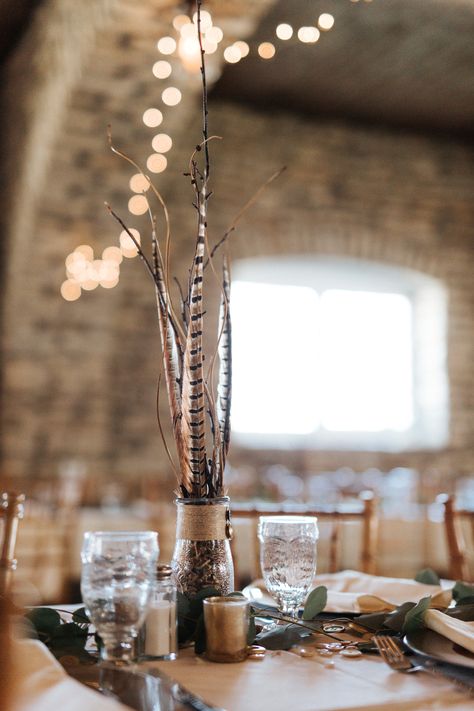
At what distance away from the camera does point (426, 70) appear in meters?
5.77

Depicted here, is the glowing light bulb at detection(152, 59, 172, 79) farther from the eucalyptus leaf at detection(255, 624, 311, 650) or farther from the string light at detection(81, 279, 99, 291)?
the eucalyptus leaf at detection(255, 624, 311, 650)

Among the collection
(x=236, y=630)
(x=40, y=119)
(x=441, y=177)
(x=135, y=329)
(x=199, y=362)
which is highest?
(x=441, y=177)

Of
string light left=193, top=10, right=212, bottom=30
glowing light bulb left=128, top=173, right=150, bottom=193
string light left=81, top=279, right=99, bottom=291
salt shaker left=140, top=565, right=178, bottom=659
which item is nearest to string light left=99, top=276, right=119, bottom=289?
string light left=81, top=279, right=99, bottom=291

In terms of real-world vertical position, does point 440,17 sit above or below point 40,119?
above

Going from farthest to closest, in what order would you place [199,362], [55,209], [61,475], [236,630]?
[61,475]
[55,209]
[199,362]
[236,630]

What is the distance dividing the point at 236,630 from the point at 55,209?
172 inches

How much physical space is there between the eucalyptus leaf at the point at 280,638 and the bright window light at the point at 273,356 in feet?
18.2

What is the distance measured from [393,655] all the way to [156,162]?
450 centimetres

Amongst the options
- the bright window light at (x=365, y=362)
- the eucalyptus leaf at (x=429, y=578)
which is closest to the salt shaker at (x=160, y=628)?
the eucalyptus leaf at (x=429, y=578)

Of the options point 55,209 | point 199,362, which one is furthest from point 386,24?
point 199,362

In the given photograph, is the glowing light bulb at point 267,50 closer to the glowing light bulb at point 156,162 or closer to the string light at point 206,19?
the glowing light bulb at point 156,162

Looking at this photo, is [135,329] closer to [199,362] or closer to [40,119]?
[40,119]

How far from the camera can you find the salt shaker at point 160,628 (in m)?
0.99

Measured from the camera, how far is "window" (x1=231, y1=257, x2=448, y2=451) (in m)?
6.76
